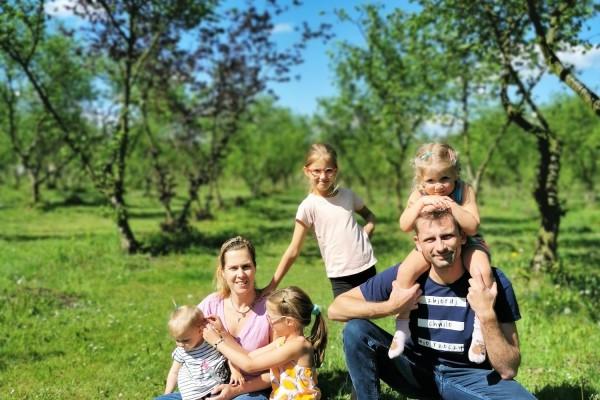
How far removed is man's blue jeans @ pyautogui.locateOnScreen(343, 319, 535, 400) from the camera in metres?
3.98

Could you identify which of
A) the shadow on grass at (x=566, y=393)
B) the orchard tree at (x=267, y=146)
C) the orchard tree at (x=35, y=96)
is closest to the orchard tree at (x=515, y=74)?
the shadow on grass at (x=566, y=393)

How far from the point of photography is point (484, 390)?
12.5 ft

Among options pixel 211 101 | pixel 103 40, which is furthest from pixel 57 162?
pixel 103 40

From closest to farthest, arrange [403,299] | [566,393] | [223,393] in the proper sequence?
[403,299] → [223,393] → [566,393]

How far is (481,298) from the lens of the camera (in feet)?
11.8

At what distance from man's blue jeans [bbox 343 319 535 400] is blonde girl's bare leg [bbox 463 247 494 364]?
220mm

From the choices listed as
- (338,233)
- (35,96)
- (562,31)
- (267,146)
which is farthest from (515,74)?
(267,146)

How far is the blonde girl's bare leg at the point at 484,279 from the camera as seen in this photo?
3.72 metres

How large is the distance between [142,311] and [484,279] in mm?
6576

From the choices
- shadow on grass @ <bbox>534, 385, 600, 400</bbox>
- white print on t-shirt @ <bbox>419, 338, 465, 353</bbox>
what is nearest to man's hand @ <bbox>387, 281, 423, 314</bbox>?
white print on t-shirt @ <bbox>419, 338, 465, 353</bbox>

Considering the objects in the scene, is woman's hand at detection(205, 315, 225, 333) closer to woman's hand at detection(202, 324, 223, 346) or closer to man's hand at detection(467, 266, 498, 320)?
woman's hand at detection(202, 324, 223, 346)

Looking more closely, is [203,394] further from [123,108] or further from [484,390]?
[123,108]

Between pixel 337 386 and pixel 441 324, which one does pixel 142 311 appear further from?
pixel 441 324

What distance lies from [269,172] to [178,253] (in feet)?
114
